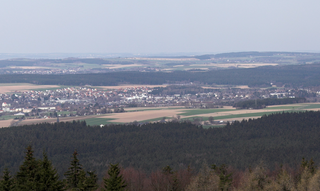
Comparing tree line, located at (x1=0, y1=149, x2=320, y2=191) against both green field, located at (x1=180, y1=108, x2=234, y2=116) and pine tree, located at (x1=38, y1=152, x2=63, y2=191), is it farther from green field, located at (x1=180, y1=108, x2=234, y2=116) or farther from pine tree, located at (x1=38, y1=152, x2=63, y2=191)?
green field, located at (x1=180, y1=108, x2=234, y2=116)

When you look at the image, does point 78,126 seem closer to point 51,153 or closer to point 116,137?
point 116,137

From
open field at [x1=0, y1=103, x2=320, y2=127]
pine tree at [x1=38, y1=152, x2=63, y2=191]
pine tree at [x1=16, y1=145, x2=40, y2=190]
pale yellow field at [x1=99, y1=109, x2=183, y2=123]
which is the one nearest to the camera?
pine tree at [x1=38, y1=152, x2=63, y2=191]

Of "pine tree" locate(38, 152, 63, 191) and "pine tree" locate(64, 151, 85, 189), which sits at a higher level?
"pine tree" locate(38, 152, 63, 191)

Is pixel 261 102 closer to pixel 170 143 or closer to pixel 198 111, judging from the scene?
pixel 198 111

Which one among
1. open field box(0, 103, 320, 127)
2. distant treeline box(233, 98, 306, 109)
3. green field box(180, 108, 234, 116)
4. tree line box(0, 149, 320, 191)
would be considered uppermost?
tree line box(0, 149, 320, 191)

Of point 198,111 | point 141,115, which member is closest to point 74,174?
point 141,115

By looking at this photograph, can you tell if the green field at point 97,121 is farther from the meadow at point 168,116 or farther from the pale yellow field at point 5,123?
the pale yellow field at point 5,123

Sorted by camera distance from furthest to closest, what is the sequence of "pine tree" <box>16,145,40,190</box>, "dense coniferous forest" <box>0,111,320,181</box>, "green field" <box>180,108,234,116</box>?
"green field" <box>180,108,234,116</box>
"dense coniferous forest" <box>0,111,320,181</box>
"pine tree" <box>16,145,40,190</box>

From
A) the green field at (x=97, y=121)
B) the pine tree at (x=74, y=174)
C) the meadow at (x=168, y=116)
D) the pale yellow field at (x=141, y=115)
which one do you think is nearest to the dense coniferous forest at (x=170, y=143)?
the green field at (x=97, y=121)

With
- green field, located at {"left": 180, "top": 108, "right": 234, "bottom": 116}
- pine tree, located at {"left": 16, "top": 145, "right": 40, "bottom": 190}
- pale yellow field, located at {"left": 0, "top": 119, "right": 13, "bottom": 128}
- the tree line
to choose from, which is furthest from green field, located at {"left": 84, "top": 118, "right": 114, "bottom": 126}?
pine tree, located at {"left": 16, "top": 145, "right": 40, "bottom": 190}

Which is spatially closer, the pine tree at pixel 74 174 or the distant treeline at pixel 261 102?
the pine tree at pixel 74 174
